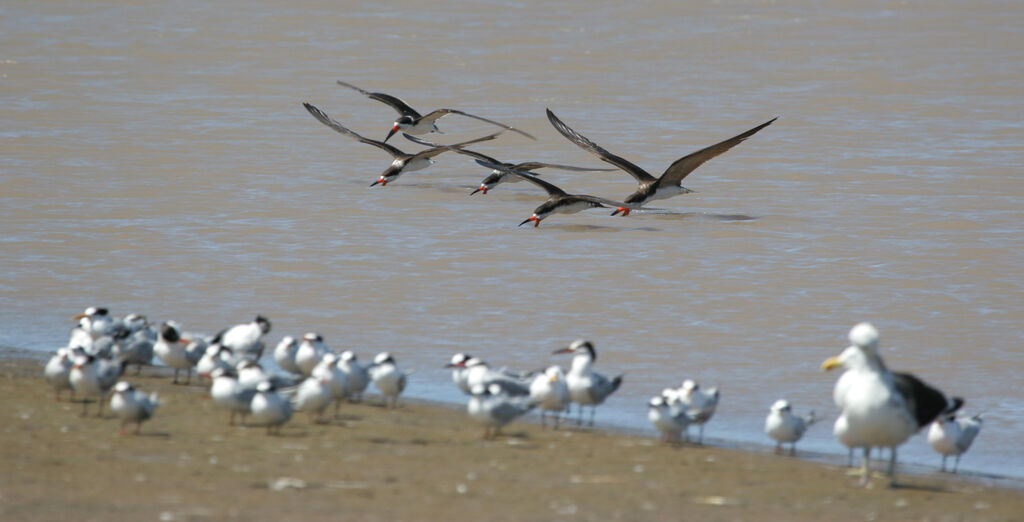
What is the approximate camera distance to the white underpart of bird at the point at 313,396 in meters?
9.31

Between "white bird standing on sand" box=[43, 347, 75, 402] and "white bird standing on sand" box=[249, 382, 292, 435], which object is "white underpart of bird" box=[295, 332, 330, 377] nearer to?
"white bird standing on sand" box=[249, 382, 292, 435]

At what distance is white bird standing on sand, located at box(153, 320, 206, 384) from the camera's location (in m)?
10.6

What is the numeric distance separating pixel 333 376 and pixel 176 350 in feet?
5.44

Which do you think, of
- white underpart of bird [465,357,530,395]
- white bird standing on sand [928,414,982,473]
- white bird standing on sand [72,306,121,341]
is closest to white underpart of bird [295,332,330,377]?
white underpart of bird [465,357,530,395]

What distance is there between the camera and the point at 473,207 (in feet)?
65.1

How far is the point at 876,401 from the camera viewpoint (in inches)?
329

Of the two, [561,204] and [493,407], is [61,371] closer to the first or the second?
[493,407]

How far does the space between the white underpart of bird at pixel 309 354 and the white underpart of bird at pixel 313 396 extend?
1.04 meters

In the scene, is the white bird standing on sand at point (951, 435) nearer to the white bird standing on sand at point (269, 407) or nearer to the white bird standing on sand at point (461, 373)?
the white bird standing on sand at point (461, 373)

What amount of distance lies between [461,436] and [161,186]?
39.5 feet

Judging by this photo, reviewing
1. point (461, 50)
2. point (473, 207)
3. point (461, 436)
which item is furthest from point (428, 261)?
point (461, 50)

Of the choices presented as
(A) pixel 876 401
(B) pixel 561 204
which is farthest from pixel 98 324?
(B) pixel 561 204

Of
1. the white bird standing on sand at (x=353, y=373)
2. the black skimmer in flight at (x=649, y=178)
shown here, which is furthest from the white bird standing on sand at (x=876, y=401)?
the black skimmer in flight at (x=649, y=178)

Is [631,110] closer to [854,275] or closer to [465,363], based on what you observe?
[854,275]
